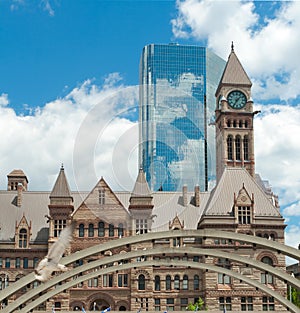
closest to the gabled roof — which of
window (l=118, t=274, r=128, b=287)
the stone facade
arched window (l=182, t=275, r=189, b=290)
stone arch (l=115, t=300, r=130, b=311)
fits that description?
the stone facade

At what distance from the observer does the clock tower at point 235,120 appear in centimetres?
9138

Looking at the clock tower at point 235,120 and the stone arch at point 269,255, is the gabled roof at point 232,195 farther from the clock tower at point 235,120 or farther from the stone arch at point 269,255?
the clock tower at point 235,120

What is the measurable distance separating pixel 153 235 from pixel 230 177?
43.5 m

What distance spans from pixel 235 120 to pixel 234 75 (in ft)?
22.2

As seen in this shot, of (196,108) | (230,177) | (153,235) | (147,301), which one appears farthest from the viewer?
(196,108)

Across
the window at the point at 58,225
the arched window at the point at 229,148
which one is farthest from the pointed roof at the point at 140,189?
the arched window at the point at 229,148

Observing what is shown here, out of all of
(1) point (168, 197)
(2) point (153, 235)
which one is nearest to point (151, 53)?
(1) point (168, 197)

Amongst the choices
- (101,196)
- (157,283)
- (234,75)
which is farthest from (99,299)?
(234,75)

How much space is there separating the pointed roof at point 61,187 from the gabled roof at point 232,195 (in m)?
14.0

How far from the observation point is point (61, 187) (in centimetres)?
7100

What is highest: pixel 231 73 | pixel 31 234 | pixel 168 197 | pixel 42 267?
pixel 231 73

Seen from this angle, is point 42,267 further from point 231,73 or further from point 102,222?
point 231,73

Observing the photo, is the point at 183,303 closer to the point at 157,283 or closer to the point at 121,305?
the point at 157,283

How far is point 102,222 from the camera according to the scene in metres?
70.1
